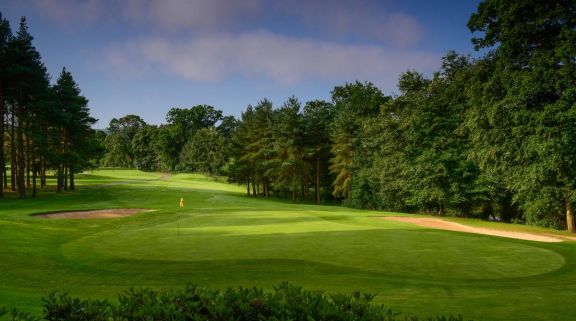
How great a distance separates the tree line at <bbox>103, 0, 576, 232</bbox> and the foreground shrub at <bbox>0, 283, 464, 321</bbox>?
25013mm

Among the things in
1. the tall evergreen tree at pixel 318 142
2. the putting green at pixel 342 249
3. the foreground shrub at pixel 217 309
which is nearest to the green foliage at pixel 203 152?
the tall evergreen tree at pixel 318 142

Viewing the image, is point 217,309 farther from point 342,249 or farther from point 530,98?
point 530,98

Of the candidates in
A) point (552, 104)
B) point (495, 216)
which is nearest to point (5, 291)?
point (552, 104)

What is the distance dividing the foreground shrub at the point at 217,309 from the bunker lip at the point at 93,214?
1124 inches

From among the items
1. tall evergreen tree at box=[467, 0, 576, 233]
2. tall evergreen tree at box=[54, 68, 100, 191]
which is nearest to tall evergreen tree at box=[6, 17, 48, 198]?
tall evergreen tree at box=[54, 68, 100, 191]

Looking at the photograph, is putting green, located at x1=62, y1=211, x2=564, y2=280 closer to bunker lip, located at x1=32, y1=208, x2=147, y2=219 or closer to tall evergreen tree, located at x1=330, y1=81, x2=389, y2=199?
bunker lip, located at x1=32, y1=208, x2=147, y2=219

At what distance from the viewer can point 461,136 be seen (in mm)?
42781

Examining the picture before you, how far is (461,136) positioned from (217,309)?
4284cm

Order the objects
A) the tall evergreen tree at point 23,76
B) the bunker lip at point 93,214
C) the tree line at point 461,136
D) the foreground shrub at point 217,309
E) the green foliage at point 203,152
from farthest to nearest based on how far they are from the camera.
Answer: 1. the green foliage at point 203,152
2. the tall evergreen tree at point 23,76
3. the bunker lip at point 93,214
4. the tree line at point 461,136
5. the foreground shrub at point 217,309

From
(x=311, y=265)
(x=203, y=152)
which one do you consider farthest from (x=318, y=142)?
(x=203, y=152)

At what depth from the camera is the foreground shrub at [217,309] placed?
4793 millimetres

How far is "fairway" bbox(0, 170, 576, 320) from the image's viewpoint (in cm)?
970

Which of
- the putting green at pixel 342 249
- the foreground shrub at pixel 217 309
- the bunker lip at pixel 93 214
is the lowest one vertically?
the bunker lip at pixel 93 214

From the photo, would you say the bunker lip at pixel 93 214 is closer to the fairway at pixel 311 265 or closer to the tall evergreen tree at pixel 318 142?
the fairway at pixel 311 265
